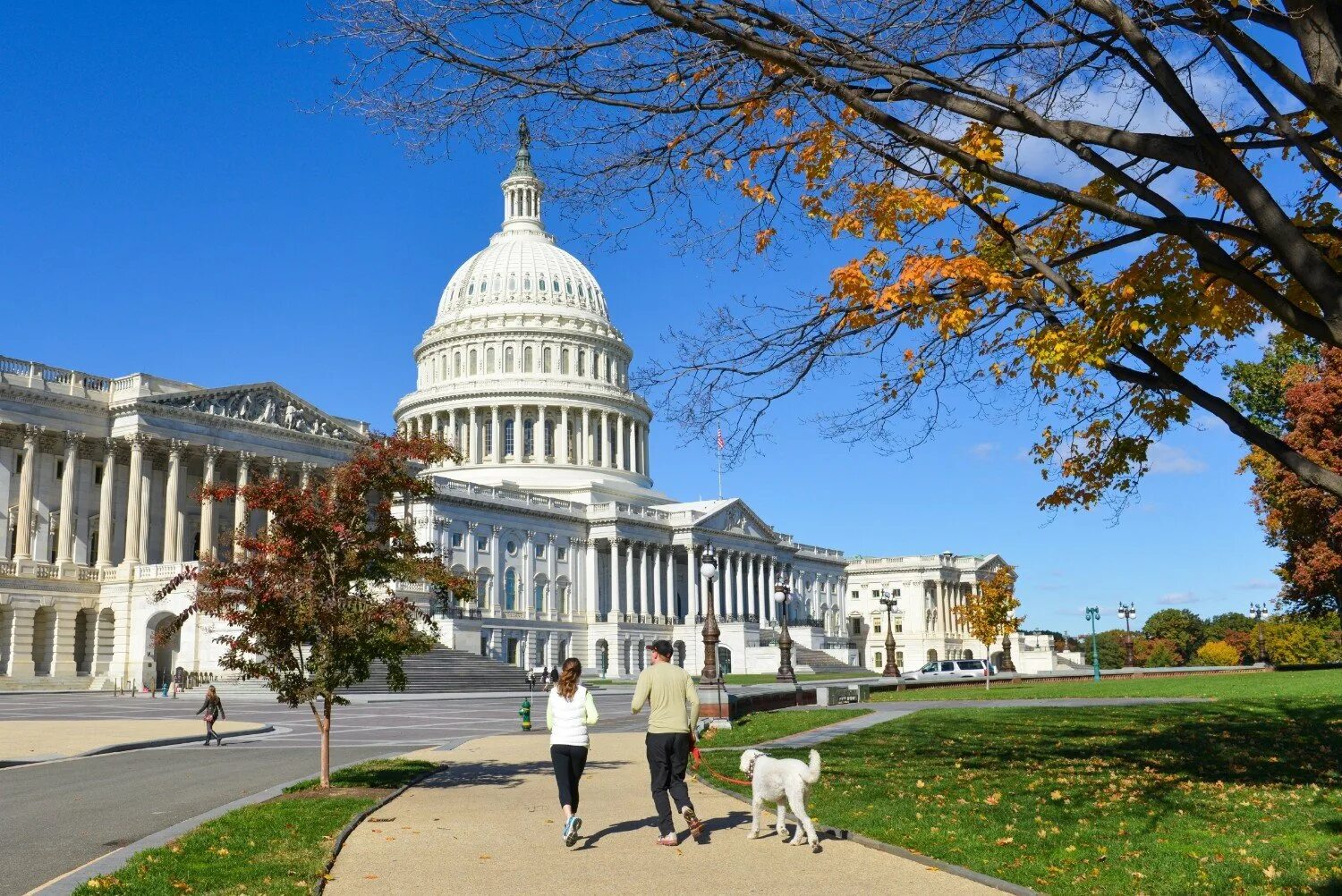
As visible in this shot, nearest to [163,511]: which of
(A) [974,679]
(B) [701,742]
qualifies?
(A) [974,679]

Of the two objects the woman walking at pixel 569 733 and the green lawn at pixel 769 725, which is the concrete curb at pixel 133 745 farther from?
the woman walking at pixel 569 733

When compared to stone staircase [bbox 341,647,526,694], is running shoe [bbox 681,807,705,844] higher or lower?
lower

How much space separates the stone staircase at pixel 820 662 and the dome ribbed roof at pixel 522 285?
39.8 m

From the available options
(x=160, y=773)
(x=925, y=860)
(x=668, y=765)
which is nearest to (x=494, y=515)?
(x=160, y=773)

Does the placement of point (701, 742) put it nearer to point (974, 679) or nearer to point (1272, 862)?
point (1272, 862)

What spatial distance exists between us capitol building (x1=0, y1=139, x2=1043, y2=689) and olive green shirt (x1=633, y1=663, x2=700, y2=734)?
92.9ft

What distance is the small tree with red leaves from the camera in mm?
17094

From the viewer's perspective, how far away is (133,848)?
12.2 metres

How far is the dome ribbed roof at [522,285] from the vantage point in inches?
5007

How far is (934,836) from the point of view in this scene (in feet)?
39.0

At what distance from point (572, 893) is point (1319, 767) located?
10749 mm

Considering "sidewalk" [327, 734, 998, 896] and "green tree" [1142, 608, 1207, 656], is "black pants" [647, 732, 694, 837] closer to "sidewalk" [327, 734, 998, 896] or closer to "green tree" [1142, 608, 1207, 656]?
"sidewalk" [327, 734, 998, 896]

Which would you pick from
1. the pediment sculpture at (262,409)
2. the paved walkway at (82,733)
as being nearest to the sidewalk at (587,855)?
the paved walkway at (82,733)

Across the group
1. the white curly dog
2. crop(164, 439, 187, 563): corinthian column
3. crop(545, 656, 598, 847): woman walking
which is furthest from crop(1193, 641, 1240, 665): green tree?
crop(545, 656, 598, 847): woman walking
